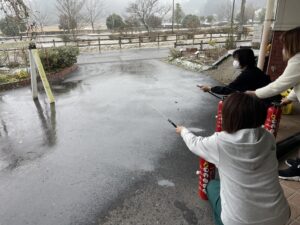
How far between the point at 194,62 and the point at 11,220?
31.0 feet

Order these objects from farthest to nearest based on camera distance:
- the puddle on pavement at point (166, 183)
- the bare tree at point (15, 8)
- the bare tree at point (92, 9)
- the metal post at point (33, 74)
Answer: the bare tree at point (92, 9)
the metal post at point (33, 74)
the bare tree at point (15, 8)
the puddle on pavement at point (166, 183)

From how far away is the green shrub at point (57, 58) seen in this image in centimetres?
951

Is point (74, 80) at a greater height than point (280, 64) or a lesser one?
lesser

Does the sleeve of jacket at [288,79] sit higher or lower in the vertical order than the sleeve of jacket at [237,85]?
higher

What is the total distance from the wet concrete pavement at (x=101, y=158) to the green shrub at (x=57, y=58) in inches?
92.7

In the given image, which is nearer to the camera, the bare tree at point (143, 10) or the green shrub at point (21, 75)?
the green shrub at point (21, 75)

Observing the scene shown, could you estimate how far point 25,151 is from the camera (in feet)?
13.7

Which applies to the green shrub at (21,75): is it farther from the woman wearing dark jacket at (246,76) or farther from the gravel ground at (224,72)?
the woman wearing dark jacket at (246,76)

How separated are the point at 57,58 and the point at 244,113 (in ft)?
31.3

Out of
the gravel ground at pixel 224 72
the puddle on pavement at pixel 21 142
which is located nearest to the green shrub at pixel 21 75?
the puddle on pavement at pixel 21 142

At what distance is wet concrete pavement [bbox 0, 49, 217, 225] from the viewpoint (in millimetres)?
2799

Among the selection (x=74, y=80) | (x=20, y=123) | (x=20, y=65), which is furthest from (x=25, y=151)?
(x=20, y=65)

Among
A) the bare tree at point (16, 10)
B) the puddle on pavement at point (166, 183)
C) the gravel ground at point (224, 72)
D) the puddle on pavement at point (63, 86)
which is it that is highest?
the bare tree at point (16, 10)

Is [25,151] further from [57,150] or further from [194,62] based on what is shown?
[194,62]
